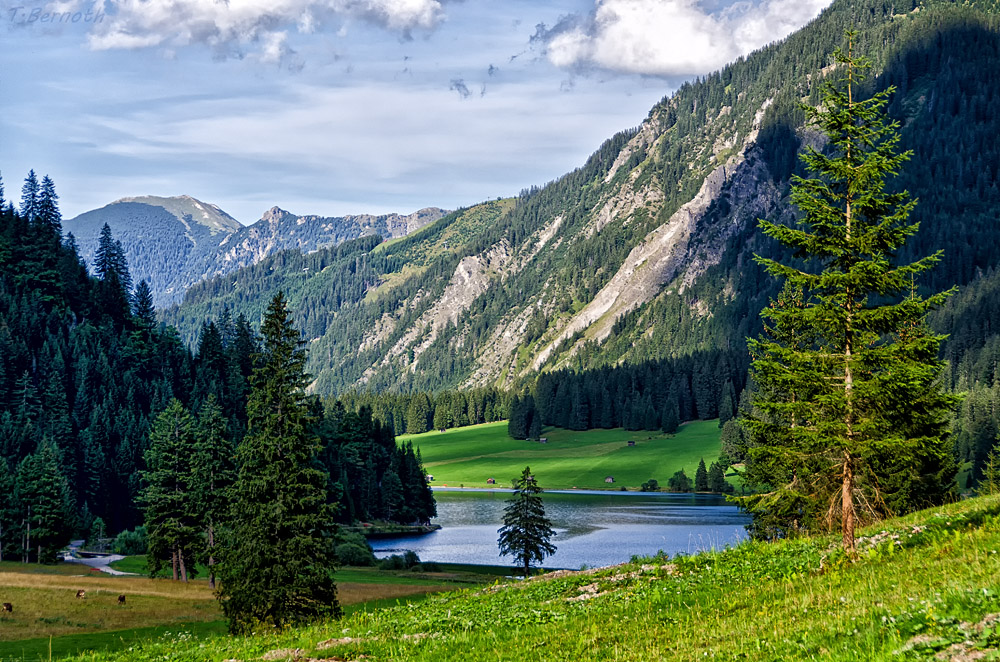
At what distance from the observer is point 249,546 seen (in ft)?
150

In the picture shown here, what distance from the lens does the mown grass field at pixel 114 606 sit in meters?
51.8

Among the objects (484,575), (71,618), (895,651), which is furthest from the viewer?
(484,575)

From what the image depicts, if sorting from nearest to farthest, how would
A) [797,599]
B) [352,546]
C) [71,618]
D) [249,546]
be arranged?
[797,599]
[249,546]
[71,618]
[352,546]

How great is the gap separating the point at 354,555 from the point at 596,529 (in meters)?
45.1

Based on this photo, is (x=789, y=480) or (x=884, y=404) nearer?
(x=884, y=404)

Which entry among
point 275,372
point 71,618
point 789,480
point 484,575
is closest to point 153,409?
point 484,575

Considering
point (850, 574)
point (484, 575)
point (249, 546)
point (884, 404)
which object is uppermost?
point (884, 404)

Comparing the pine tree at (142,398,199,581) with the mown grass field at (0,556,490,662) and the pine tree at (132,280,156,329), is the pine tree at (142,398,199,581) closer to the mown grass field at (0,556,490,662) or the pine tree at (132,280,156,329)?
the mown grass field at (0,556,490,662)

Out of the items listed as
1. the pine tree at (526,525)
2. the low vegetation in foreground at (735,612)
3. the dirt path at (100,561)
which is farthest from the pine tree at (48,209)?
the low vegetation in foreground at (735,612)

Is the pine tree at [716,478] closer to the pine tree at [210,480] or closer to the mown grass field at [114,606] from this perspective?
the mown grass field at [114,606]

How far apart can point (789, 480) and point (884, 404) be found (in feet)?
97.2

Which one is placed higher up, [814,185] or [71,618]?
[814,185]

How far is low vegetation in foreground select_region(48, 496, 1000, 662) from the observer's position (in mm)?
12398

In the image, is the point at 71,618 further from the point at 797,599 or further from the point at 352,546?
the point at 797,599
